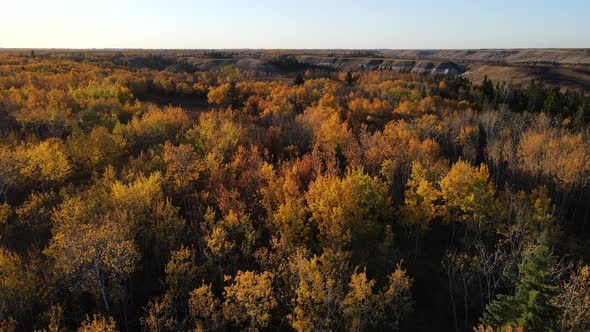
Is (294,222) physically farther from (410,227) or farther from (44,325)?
(44,325)

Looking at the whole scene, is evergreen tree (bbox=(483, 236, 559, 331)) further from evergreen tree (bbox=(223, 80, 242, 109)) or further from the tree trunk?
evergreen tree (bbox=(223, 80, 242, 109))

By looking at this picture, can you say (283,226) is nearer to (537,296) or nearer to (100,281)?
(100,281)

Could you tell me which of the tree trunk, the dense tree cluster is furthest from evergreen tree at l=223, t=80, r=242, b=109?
the tree trunk

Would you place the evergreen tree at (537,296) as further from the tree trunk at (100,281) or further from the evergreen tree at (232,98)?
the evergreen tree at (232,98)

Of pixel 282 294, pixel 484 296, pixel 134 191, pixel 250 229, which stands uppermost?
pixel 134 191

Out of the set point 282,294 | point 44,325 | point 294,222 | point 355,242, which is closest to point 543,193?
point 355,242

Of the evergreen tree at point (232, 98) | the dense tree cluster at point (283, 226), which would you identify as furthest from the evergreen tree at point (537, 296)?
the evergreen tree at point (232, 98)

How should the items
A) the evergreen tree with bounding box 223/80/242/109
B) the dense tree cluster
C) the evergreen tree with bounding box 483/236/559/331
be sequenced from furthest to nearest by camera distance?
1. the evergreen tree with bounding box 223/80/242/109
2. the dense tree cluster
3. the evergreen tree with bounding box 483/236/559/331

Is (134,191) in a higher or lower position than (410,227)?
higher
